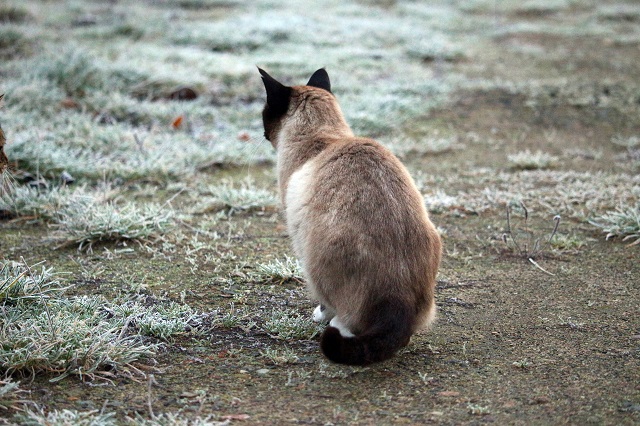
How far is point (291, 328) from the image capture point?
3.37 meters

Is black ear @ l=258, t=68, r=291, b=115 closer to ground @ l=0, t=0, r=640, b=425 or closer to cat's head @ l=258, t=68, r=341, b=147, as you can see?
cat's head @ l=258, t=68, r=341, b=147

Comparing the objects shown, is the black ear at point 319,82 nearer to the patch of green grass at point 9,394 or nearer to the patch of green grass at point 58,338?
the patch of green grass at point 58,338

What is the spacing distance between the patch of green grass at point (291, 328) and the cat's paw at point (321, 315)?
3 cm

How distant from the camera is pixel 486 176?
6.11 metres

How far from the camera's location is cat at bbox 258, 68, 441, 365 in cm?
287

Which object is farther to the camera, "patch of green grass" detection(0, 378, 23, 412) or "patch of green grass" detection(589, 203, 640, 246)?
"patch of green grass" detection(589, 203, 640, 246)

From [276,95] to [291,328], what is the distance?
1.28 meters

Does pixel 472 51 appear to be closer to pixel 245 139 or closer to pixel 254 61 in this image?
pixel 254 61

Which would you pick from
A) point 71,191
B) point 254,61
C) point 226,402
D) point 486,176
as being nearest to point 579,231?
point 486,176

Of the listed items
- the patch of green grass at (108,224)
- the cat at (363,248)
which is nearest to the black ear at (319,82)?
the cat at (363,248)

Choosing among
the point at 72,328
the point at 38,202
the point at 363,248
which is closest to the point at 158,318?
the point at 72,328

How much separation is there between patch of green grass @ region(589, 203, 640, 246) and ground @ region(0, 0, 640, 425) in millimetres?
63

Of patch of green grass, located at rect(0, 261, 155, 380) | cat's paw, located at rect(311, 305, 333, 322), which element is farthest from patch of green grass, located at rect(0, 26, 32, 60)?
cat's paw, located at rect(311, 305, 333, 322)

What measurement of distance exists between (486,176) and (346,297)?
11.4ft
